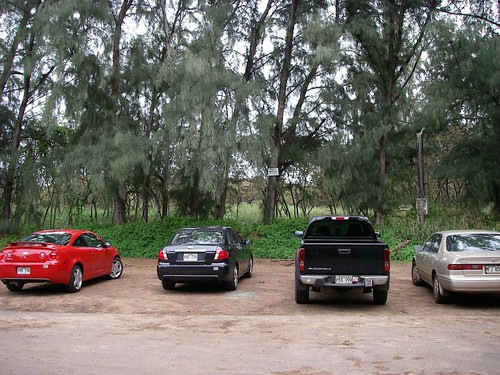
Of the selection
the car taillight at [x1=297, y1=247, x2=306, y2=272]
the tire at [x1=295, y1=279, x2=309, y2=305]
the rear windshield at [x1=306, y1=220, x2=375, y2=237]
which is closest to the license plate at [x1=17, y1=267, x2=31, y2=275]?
the tire at [x1=295, y1=279, x2=309, y2=305]

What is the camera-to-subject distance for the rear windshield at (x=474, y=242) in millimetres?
9703

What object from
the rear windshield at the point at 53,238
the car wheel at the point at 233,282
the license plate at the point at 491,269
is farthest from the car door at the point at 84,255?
the license plate at the point at 491,269

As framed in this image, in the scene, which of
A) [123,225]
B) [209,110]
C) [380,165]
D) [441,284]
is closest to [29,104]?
[123,225]

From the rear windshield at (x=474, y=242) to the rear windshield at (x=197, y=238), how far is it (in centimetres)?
492

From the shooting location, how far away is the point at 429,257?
422 inches

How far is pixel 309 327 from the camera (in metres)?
7.62

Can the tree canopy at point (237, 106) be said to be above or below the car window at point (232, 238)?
above

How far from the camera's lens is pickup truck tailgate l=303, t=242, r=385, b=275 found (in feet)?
29.7

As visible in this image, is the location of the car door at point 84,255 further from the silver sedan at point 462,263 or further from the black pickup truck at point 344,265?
the silver sedan at point 462,263

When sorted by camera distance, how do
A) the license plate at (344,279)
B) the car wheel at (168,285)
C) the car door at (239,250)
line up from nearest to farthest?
the license plate at (344,279) < the car wheel at (168,285) < the car door at (239,250)

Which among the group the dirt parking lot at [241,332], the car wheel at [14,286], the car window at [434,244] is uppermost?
the car window at [434,244]

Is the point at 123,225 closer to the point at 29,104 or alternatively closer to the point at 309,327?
the point at 29,104

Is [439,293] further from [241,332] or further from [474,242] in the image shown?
[241,332]

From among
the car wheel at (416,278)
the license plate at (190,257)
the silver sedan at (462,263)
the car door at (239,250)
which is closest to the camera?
the silver sedan at (462,263)
